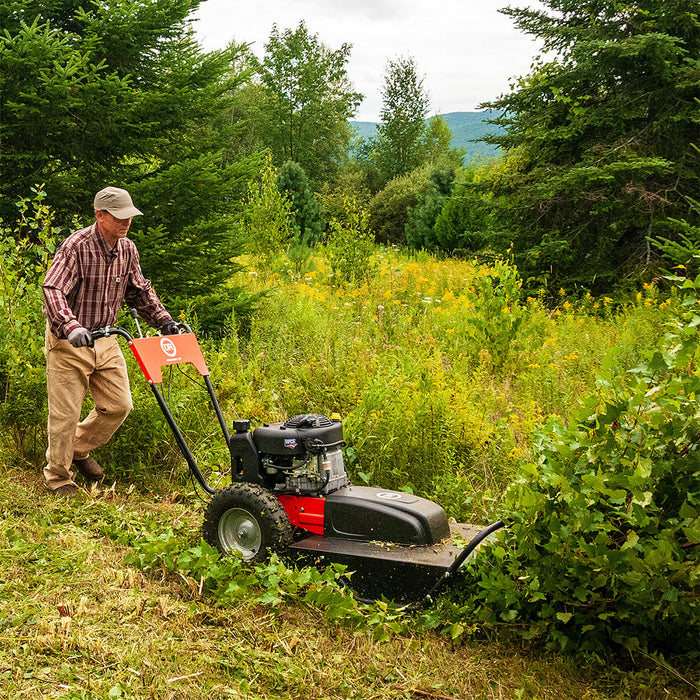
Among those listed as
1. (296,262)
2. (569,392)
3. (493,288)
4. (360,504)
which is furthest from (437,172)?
(360,504)

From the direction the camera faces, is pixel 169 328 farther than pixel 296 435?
Yes

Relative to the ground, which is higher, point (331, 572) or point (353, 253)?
point (353, 253)

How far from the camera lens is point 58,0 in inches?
272

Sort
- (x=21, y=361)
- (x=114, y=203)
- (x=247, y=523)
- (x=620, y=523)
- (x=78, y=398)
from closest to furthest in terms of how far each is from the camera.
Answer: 1. (x=620, y=523)
2. (x=247, y=523)
3. (x=114, y=203)
4. (x=78, y=398)
5. (x=21, y=361)

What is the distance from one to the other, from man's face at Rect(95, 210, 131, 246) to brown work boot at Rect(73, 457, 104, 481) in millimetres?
1581

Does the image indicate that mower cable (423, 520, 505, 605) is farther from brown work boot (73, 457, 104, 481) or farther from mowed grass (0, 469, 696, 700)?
brown work boot (73, 457, 104, 481)

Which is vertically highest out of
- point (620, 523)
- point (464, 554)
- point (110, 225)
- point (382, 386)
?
point (110, 225)

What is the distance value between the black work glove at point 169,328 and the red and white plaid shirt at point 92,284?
0.16m

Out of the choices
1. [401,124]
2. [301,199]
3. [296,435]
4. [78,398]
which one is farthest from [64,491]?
[401,124]

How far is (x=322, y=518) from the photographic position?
12.1 feet

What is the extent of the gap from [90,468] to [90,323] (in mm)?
1079

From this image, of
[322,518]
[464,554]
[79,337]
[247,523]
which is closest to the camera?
[464,554]

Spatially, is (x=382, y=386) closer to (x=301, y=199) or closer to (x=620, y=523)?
(x=620, y=523)

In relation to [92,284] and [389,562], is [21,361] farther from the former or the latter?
[389,562]
